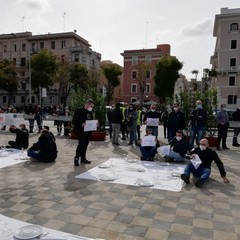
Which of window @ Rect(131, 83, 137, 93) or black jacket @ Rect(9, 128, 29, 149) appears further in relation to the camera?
window @ Rect(131, 83, 137, 93)

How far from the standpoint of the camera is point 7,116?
16297 mm

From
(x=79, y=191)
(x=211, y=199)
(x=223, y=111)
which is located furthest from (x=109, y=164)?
(x=223, y=111)

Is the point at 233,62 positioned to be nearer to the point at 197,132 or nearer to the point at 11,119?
the point at 197,132

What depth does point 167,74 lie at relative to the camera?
4809 cm

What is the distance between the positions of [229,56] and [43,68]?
31.9 m

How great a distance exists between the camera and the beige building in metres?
48.0

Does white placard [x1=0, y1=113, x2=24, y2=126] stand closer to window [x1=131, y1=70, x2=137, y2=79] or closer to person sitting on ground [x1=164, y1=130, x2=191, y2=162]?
person sitting on ground [x1=164, y1=130, x2=191, y2=162]

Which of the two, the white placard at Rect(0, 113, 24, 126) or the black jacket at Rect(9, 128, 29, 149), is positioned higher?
the white placard at Rect(0, 113, 24, 126)

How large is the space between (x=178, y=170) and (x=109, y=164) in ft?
6.87

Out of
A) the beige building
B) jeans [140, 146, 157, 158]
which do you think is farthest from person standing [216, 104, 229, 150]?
the beige building

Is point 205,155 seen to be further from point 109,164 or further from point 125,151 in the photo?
point 125,151

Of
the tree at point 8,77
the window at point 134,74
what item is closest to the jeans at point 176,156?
the tree at point 8,77

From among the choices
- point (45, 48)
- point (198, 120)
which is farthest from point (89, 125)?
point (45, 48)

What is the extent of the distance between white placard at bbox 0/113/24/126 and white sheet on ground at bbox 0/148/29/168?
18.8 ft
